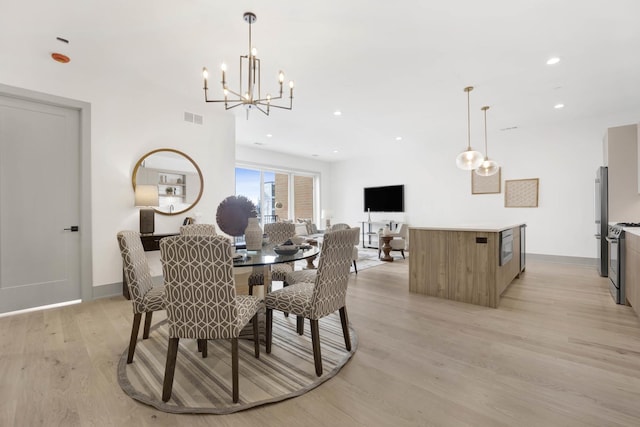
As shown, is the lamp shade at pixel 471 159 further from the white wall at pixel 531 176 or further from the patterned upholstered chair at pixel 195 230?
the patterned upholstered chair at pixel 195 230

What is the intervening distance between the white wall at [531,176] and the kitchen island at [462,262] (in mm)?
2675

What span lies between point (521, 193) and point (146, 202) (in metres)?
6.99

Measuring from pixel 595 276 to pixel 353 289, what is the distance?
3924 mm

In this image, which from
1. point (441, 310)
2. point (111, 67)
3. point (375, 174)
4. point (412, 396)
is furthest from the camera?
point (375, 174)

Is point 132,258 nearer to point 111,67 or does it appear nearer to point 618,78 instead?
point 111,67

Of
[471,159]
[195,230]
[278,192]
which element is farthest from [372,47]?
[278,192]

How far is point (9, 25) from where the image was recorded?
2521 mm

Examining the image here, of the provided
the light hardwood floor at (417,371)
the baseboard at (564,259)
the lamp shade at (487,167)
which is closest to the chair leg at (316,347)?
the light hardwood floor at (417,371)

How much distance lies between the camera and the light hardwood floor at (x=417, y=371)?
4.91ft

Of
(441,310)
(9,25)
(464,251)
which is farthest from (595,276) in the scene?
(9,25)

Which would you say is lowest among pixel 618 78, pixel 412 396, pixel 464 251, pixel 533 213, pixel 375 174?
pixel 412 396

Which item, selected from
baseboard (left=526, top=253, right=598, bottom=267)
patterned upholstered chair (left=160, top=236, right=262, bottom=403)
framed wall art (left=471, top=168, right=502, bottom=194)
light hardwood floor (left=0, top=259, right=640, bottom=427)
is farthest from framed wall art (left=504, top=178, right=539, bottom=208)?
patterned upholstered chair (left=160, top=236, right=262, bottom=403)

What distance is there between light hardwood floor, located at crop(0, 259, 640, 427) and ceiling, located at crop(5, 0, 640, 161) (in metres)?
2.79

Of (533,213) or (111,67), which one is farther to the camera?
(533,213)
